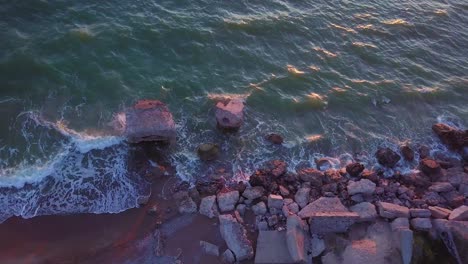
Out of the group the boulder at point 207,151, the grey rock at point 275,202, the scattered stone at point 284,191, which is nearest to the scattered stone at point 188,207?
the boulder at point 207,151

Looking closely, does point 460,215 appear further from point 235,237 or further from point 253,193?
point 235,237

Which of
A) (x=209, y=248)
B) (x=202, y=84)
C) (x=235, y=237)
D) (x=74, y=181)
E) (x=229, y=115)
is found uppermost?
(x=229, y=115)

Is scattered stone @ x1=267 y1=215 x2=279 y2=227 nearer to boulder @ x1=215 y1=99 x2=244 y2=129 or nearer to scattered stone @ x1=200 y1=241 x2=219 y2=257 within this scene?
scattered stone @ x1=200 y1=241 x2=219 y2=257

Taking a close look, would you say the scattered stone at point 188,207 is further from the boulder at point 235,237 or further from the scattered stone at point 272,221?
the scattered stone at point 272,221

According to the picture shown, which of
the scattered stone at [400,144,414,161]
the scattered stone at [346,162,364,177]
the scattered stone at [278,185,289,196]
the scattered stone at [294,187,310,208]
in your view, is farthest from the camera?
the scattered stone at [400,144,414,161]

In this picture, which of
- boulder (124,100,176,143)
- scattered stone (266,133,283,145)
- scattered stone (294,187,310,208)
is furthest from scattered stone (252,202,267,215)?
boulder (124,100,176,143)

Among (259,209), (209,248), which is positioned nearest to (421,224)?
(259,209)
